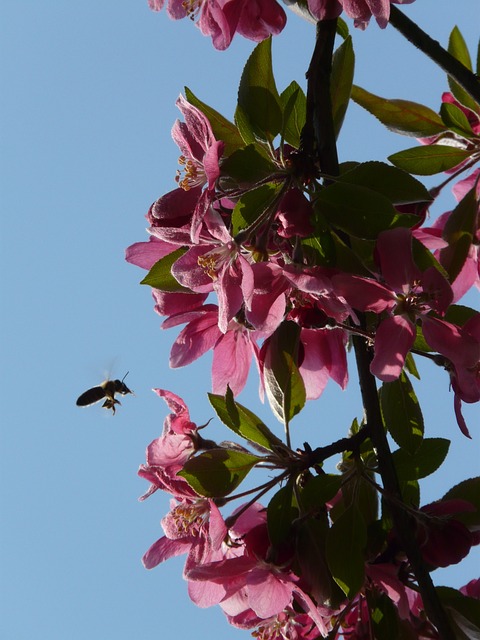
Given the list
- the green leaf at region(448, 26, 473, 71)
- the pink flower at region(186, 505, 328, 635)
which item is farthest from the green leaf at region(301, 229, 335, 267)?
the green leaf at region(448, 26, 473, 71)

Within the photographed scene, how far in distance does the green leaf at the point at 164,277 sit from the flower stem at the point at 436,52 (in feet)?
2.13

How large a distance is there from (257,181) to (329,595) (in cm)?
78

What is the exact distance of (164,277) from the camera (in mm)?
1671

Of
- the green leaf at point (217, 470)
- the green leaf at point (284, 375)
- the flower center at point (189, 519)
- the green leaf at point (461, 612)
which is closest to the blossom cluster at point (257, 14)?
the green leaf at point (284, 375)

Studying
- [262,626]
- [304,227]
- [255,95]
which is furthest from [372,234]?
[262,626]

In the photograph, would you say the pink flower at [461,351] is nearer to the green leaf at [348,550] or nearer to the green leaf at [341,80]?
the green leaf at [348,550]

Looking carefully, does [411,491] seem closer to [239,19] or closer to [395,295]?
[395,295]

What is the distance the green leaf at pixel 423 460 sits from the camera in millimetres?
1763

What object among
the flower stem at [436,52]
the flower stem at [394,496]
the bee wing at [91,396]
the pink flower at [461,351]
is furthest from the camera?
the bee wing at [91,396]

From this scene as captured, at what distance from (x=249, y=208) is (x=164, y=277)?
0.25 meters

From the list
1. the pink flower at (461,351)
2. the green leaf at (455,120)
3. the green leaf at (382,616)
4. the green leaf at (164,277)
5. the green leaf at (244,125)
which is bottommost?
the green leaf at (382,616)

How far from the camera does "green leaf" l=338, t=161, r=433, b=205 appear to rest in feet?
5.08

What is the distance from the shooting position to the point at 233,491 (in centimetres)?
173

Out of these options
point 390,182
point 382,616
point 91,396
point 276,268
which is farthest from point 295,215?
point 91,396
